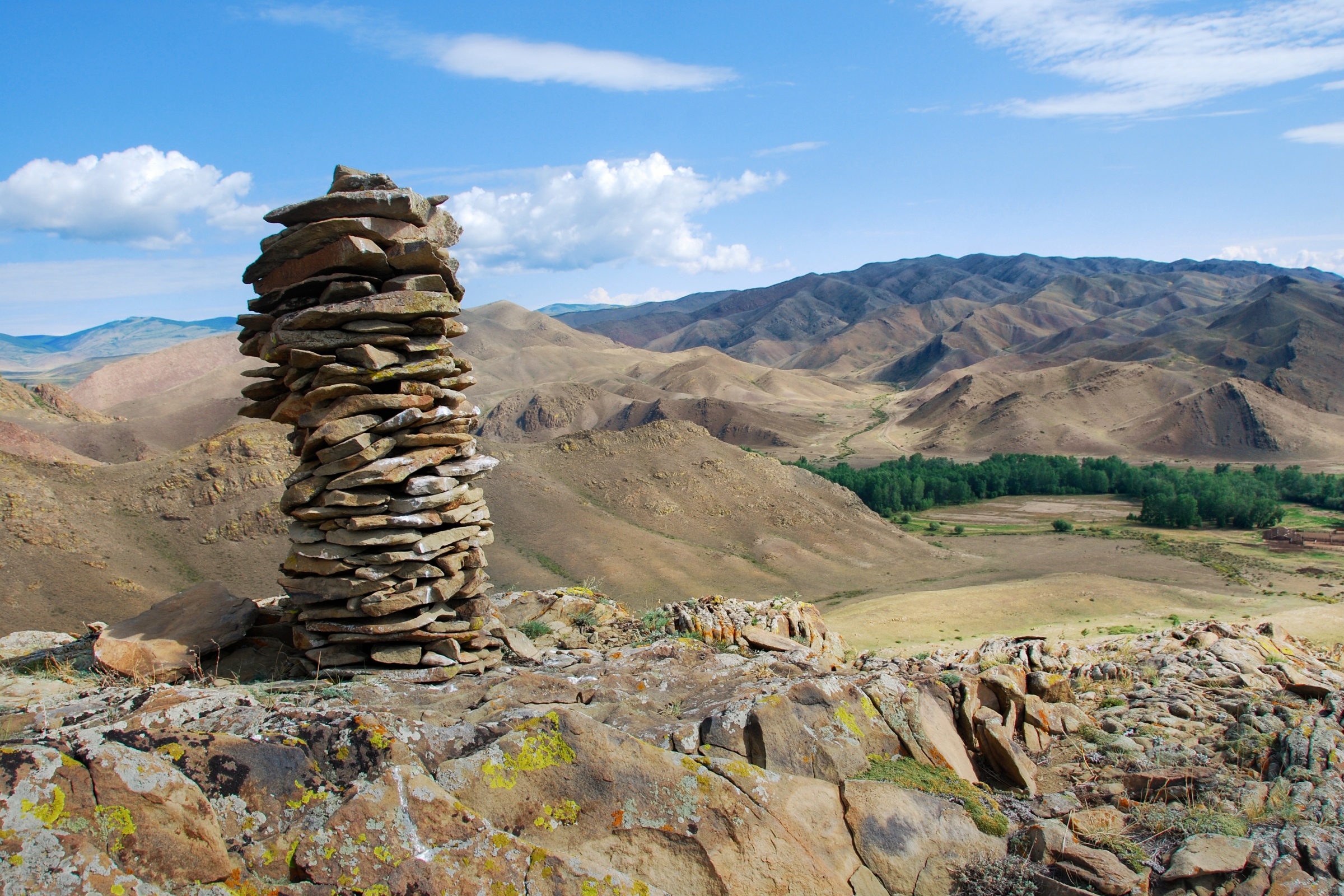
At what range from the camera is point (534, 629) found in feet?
37.5

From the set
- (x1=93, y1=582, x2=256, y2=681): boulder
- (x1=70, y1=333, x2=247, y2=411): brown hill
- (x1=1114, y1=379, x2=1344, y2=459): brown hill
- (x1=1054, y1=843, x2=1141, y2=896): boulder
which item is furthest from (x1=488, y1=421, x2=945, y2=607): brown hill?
(x1=70, y1=333, x2=247, y2=411): brown hill

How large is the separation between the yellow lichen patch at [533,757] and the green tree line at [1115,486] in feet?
218

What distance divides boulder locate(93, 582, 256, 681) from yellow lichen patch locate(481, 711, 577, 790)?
4.57 meters

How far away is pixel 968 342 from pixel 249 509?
163315 mm

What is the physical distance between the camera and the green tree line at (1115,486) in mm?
63938

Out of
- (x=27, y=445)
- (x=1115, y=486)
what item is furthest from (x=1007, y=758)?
(x=1115, y=486)

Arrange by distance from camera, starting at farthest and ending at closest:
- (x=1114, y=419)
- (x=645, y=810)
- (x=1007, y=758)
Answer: (x=1114, y=419) < (x=1007, y=758) < (x=645, y=810)

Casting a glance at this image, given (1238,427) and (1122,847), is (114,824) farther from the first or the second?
(1238,427)

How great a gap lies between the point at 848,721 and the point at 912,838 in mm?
1181

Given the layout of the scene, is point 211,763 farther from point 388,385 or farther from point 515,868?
point 388,385

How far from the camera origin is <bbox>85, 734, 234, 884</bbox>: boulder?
11.9 ft

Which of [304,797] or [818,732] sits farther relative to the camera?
[818,732]

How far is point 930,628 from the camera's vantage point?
98.6 feet

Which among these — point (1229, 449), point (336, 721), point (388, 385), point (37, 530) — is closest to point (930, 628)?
point (388, 385)
